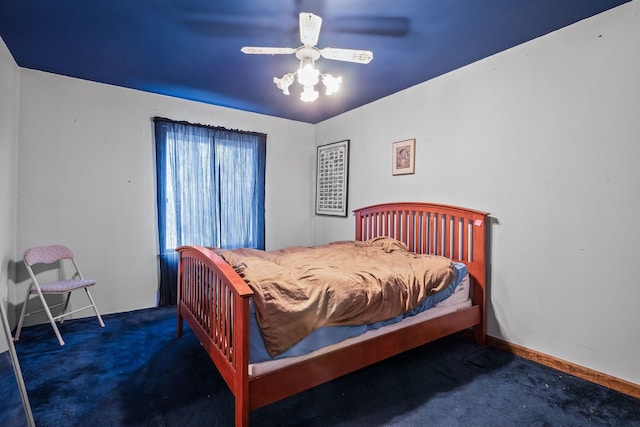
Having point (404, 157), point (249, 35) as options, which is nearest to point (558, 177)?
point (404, 157)

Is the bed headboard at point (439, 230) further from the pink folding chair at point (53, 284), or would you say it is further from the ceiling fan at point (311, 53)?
the pink folding chair at point (53, 284)

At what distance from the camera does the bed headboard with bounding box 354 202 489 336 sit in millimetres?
2539

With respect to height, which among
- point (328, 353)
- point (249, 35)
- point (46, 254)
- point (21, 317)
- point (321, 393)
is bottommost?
point (321, 393)

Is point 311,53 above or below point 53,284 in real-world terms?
above

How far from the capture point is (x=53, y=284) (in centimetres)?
270

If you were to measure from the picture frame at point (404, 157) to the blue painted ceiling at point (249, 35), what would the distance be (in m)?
0.61

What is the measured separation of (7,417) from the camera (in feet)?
5.13

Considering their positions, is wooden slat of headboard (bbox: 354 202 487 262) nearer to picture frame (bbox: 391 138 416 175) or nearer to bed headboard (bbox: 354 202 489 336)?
bed headboard (bbox: 354 202 489 336)

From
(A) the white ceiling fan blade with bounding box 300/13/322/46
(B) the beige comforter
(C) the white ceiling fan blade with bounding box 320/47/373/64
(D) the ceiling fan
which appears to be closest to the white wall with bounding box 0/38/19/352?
(B) the beige comforter

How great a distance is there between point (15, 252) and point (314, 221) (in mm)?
3252

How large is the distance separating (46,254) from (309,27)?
120 inches

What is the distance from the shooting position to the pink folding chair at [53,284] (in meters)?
2.54

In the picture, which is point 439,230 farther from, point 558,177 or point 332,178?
point 332,178

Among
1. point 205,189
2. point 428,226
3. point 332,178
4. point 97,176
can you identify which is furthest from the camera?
point 332,178
